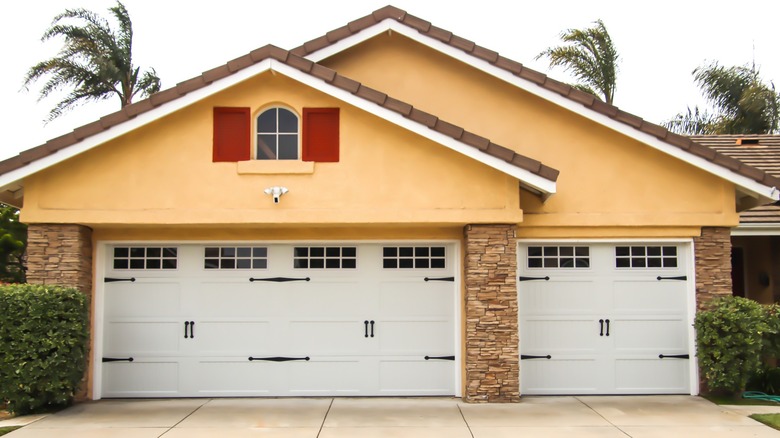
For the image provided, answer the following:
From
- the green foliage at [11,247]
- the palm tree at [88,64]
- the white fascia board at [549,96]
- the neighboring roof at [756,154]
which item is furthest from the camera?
the palm tree at [88,64]

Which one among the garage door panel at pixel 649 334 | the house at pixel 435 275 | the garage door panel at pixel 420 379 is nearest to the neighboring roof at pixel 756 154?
the house at pixel 435 275

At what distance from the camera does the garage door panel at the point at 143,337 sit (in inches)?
446

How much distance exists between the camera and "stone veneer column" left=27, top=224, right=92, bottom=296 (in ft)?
34.8

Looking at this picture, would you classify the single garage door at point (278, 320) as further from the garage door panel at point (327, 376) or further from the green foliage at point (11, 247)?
the green foliage at point (11, 247)

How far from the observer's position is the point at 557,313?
11438mm

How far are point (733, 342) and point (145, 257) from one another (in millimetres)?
8392

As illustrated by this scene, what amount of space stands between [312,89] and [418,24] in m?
2.35

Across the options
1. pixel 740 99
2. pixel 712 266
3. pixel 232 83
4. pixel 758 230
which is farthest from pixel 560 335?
pixel 740 99

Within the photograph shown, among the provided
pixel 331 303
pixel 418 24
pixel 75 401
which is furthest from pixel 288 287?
pixel 418 24

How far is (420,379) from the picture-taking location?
444 inches

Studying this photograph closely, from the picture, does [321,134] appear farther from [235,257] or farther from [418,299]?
[418,299]

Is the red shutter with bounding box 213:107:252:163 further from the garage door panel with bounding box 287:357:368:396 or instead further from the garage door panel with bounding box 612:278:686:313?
the garage door panel with bounding box 612:278:686:313

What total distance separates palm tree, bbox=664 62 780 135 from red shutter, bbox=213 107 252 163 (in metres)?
23.2

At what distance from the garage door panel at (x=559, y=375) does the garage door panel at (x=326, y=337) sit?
8.10 feet
